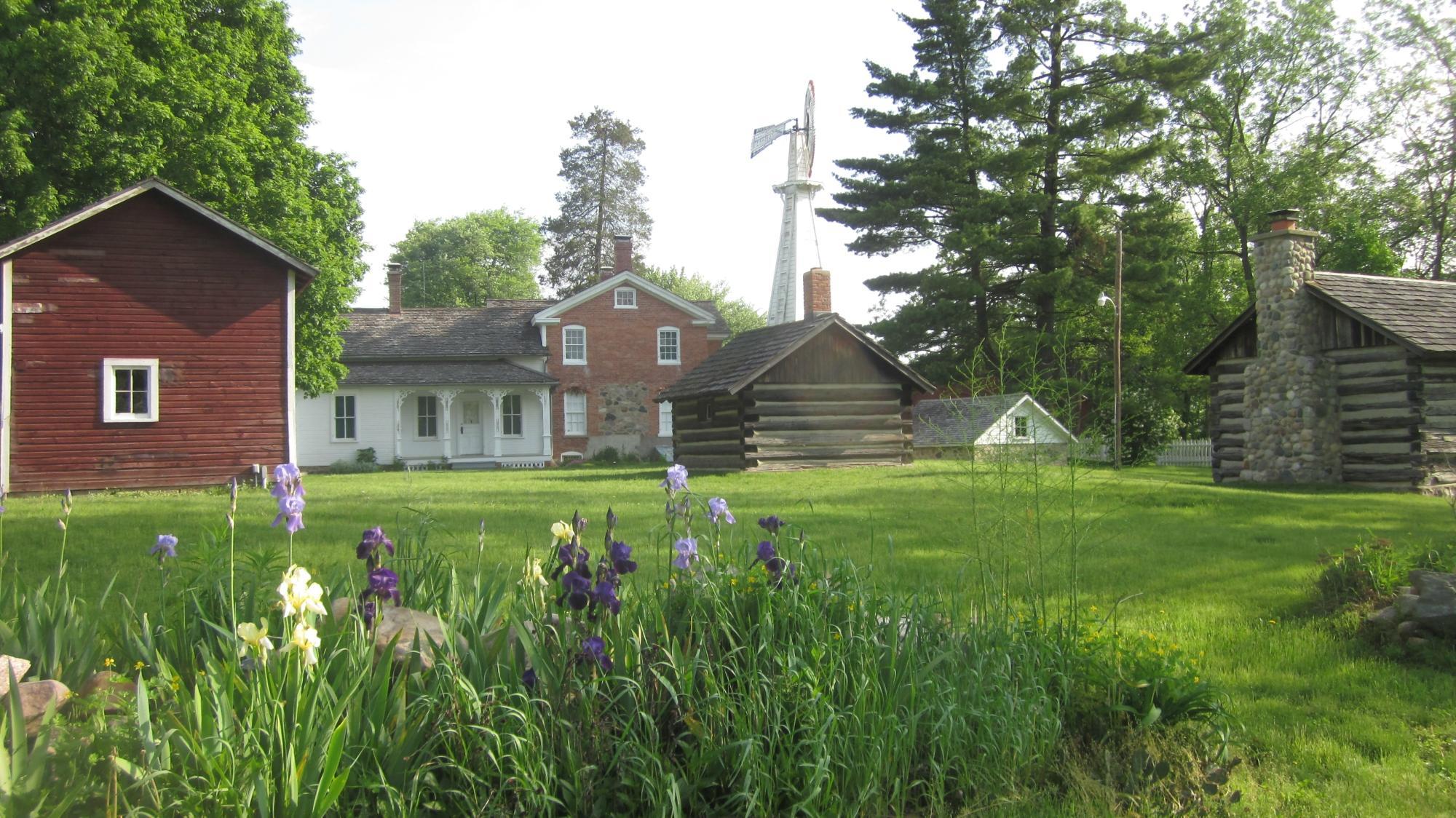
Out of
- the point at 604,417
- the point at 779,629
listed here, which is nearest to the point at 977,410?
the point at 779,629

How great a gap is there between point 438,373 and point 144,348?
1637cm

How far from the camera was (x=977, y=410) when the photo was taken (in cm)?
602

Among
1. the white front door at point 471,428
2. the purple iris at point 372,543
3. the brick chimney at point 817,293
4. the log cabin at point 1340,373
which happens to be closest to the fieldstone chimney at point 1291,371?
the log cabin at point 1340,373

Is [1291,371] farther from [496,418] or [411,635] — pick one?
[496,418]

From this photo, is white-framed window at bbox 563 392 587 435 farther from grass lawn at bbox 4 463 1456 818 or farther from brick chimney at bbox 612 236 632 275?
grass lawn at bbox 4 463 1456 818

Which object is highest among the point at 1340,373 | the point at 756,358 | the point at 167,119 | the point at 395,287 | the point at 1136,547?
the point at 167,119

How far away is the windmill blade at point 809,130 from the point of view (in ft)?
148

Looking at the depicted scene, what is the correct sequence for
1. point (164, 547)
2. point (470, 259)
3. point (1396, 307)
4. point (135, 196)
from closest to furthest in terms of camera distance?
point (164, 547), point (1396, 307), point (135, 196), point (470, 259)

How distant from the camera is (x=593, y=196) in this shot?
197 feet

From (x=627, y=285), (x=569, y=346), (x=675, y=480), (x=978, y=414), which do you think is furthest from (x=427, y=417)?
(x=675, y=480)

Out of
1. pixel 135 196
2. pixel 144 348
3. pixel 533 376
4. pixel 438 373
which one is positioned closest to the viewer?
pixel 135 196

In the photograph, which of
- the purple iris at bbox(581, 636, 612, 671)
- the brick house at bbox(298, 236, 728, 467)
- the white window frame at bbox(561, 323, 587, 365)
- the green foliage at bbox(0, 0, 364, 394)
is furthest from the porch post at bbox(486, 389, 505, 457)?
the purple iris at bbox(581, 636, 612, 671)

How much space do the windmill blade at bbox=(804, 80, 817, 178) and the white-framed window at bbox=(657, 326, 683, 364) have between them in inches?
430

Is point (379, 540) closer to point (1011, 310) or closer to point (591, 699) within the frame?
point (591, 699)
